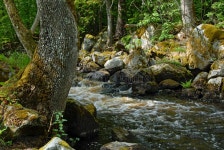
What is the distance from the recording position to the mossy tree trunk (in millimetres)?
6098

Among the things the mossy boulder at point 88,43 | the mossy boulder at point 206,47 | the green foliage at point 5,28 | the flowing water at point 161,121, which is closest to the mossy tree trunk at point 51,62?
the flowing water at point 161,121

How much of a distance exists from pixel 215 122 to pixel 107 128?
3117mm

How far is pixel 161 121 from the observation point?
28.8 feet

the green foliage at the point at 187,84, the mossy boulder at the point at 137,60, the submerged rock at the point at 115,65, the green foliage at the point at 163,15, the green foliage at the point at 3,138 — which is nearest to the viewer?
the green foliage at the point at 3,138

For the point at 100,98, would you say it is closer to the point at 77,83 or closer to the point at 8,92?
the point at 77,83

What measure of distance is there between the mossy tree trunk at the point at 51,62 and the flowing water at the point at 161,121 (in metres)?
1.40

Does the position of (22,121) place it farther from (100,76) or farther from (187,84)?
(100,76)

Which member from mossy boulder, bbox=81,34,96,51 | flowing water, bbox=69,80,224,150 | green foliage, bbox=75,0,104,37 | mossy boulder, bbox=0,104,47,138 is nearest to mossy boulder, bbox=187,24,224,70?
flowing water, bbox=69,80,224,150

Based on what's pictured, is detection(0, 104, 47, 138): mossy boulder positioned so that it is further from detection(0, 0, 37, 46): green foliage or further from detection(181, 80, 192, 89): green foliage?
detection(0, 0, 37, 46): green foliage

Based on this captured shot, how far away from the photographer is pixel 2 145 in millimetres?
5121

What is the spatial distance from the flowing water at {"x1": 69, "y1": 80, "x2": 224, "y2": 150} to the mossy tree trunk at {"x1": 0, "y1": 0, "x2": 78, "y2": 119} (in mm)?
1398

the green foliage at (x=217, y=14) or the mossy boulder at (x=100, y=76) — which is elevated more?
the green foliage at (x=217, y=14)

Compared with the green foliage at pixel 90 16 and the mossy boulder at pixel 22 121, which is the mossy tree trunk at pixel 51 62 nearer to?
the mossy boulder at pixel 22 121

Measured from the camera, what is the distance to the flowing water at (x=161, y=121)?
22.8 ft
